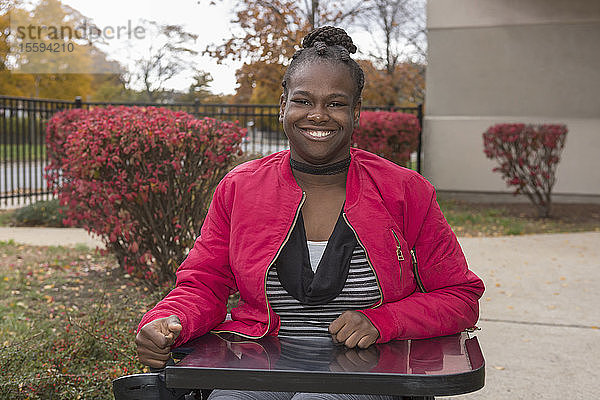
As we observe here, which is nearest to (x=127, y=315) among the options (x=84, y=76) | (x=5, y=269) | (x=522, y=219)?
(x=5, y=269)

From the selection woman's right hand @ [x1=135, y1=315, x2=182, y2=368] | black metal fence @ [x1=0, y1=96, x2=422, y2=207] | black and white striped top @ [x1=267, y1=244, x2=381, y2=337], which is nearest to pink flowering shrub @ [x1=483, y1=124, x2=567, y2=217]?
black metal fence @ [x1=0, y1=96, x2=422, y2=207]

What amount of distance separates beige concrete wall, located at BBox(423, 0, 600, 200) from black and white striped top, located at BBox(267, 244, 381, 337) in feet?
34.9

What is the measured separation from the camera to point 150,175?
4898 mm

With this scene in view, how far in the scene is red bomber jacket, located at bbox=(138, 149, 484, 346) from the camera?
6.15 ft

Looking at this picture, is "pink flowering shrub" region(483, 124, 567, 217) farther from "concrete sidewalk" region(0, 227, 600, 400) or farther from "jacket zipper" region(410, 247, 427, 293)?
"jacket zipper" region(410, 247, 427, 293)

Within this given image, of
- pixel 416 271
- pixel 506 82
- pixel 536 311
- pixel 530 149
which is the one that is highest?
pixel 506 82

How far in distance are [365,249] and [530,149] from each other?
9251mm

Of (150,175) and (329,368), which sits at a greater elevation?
(150,175)

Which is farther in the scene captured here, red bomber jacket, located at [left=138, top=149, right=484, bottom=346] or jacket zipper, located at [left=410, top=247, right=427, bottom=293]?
jacket zipper, located at [left=410, top=247, right=427, bottom=293]

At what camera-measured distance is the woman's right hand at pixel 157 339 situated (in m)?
1.67

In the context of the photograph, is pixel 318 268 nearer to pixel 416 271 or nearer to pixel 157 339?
pixel 416 271

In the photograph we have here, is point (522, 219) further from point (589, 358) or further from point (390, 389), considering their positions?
point (390, 389)

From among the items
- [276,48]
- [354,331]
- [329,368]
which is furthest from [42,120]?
[329,368]

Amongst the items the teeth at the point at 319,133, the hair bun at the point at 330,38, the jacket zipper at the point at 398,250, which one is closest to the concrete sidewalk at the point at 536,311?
the jacket zipper at the point at 398,250
